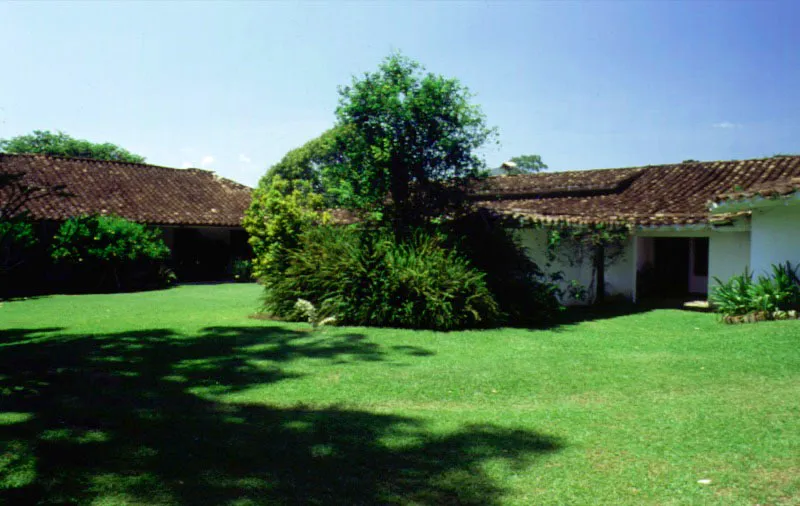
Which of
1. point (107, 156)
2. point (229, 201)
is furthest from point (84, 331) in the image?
point (107, 156)

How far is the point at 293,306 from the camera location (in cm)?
1313

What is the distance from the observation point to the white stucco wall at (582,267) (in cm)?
1591

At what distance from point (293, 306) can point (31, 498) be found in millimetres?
9301

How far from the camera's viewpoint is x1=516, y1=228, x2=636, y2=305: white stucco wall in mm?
15912

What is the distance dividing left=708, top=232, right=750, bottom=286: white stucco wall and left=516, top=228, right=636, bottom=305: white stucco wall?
2.19m

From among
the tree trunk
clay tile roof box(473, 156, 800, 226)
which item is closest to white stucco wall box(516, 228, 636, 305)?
clay tile roof box(473, 156, 800, 226)

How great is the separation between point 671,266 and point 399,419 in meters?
17.3

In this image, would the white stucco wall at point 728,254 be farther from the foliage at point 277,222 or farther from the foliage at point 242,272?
the foliage at point 242,272

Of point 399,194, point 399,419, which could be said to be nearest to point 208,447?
point 399,419

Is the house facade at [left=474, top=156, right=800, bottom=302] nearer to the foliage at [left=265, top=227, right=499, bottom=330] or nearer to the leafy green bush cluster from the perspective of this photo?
the leafy green bush cluster

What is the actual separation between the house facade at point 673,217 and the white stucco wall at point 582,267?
3 cm

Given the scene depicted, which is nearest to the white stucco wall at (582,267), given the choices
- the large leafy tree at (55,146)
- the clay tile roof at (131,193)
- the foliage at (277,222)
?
the foliage at (277,222)

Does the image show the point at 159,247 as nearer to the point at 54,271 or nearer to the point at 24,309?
the point at 54,271

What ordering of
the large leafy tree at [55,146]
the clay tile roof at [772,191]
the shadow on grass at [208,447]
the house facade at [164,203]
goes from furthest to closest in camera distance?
the large leafy tree at [55,146] < the house facade at [164,203] < the clay tile roof at [772,191] < the shadow on grass at [208,447]
